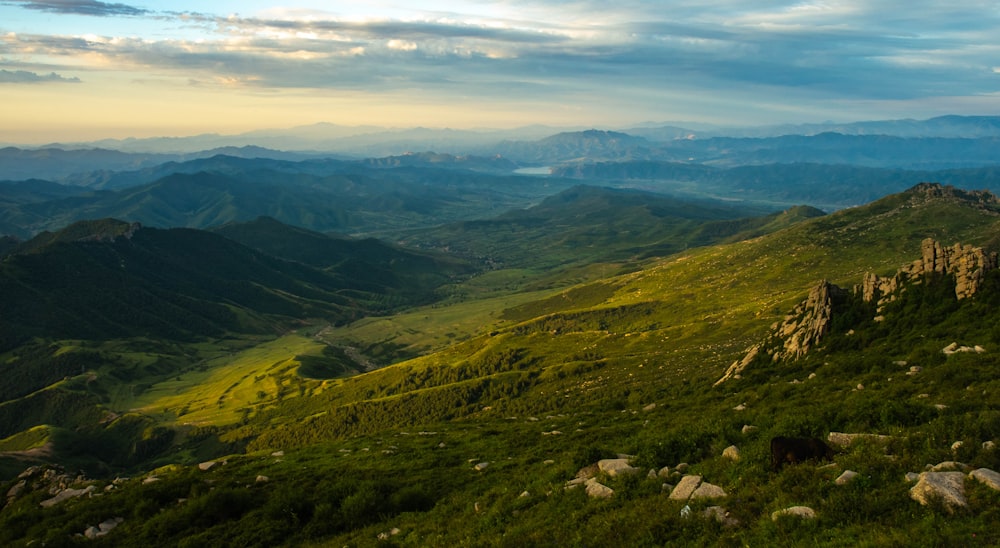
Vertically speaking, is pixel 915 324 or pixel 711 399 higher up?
pixel 915 324

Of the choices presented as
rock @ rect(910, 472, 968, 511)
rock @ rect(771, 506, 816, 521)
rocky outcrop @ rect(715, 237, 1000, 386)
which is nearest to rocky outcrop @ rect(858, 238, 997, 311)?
rocky outcrop @ rect(715, 237, 1000, 386)

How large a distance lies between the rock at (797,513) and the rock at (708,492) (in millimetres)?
2609

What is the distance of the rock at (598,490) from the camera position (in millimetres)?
21656

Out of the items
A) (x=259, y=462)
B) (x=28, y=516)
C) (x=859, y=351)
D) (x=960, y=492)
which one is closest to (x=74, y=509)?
(x=28, y=516)

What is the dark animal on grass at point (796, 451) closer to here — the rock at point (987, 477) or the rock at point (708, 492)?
the rock at point (708, 492)

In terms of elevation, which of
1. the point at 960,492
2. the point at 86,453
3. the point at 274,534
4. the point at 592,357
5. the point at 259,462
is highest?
the point at 960,492

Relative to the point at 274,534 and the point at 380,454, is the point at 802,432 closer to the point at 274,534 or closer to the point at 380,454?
the point at 274,534

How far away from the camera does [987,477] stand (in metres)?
15.6

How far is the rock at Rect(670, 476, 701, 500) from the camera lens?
1950 centimetres

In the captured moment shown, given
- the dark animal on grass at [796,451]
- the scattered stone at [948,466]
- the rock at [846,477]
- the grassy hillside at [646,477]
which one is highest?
the scattered stone at [948,466]

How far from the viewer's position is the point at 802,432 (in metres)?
23.2

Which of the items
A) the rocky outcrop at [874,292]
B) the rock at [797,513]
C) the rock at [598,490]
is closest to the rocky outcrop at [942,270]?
the rocky outcrop at [874,292]

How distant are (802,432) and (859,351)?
111 ft

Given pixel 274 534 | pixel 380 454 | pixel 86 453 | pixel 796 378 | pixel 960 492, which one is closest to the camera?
pixel 960 492
